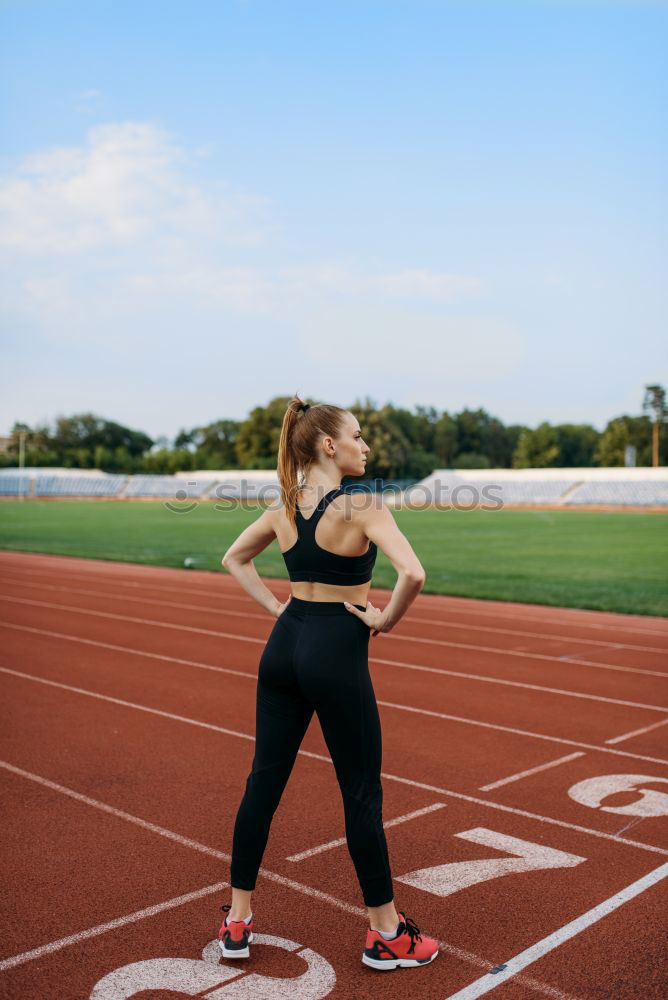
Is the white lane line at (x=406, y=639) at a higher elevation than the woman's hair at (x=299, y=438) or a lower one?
lower

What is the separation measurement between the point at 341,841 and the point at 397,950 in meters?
1.38

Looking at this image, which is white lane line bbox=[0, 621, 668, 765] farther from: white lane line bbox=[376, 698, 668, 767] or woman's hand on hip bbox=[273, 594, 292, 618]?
woman's hand on hip bbox=[273, 594, 292, 618]

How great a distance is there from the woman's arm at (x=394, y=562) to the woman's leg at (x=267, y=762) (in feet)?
1.33

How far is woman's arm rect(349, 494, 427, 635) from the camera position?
129 inches

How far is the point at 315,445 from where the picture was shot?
3.56 meters

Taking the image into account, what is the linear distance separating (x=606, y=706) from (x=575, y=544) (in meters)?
21.2

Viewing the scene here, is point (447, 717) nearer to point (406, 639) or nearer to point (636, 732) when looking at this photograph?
point (636, 732)

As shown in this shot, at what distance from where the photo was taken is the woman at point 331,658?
11.1ft

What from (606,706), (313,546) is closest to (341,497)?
(313,546)

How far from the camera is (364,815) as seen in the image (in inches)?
135

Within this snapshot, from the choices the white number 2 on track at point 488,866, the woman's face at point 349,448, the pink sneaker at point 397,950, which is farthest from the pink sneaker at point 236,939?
the woman's face at point 349,448

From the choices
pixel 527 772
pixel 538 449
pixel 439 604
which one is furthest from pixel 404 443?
pixel 527 772

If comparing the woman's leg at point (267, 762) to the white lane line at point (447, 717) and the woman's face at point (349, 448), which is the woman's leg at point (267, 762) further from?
the white lane line at point (447, 717)

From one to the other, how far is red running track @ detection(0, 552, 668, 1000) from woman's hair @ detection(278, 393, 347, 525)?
6.12 feet
